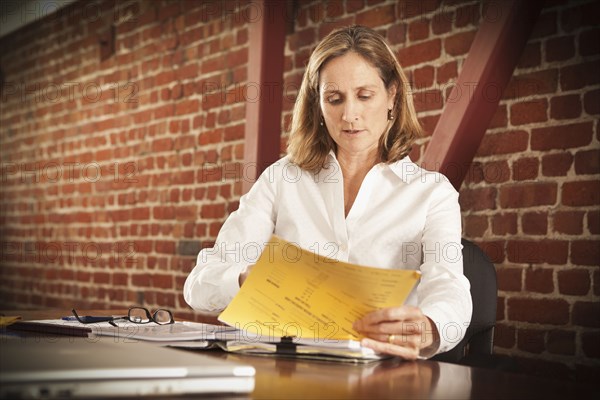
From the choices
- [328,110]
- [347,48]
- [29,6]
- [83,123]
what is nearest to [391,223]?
[328,110]

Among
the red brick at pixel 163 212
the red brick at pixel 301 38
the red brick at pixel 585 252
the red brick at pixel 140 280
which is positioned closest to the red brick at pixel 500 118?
the red brick at pixel 585 252

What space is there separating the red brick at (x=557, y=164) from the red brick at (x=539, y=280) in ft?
0.95

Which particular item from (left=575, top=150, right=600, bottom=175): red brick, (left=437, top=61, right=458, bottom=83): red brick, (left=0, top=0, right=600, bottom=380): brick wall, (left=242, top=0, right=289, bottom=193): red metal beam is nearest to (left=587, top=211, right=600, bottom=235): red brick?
(left=0, top=0, right=600, bottom=380): brick wall

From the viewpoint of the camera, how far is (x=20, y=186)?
16.9 feet

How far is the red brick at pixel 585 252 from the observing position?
206 centimetres

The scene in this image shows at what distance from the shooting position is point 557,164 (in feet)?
7.08

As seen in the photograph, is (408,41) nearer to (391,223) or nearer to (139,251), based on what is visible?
(391,223)

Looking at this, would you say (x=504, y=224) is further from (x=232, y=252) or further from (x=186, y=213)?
(x=186, y=213)

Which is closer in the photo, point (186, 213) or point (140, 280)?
point (186, 213)

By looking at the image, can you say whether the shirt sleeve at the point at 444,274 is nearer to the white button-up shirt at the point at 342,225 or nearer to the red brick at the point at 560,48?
the white button-up shirt at the point at 342,225

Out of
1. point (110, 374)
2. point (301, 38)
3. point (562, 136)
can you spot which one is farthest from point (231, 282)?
point (301, 38)

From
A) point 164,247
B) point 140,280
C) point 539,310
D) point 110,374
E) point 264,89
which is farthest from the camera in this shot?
point 140,280

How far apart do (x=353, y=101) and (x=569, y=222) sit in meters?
0.78

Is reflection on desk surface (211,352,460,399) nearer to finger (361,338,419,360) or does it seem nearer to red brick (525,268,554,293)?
finger (361,338,419,360)
